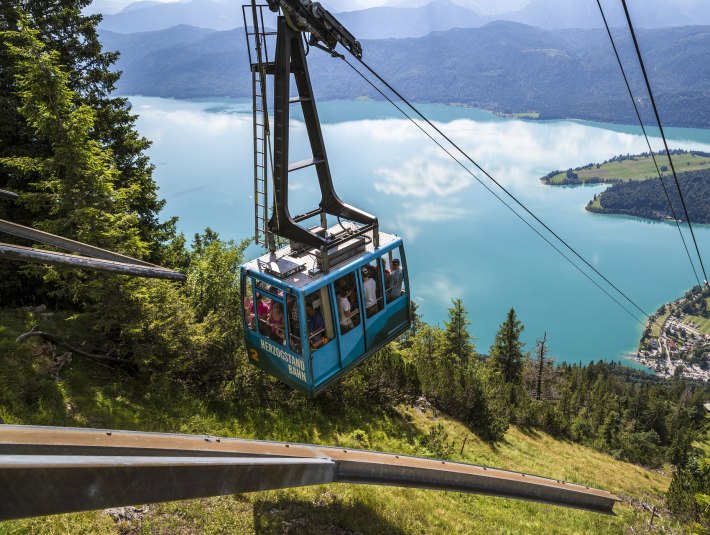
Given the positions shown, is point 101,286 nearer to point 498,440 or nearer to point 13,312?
point 13,312

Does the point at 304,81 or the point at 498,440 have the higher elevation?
the point at 304,81

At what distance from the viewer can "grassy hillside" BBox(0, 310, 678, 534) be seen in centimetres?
521

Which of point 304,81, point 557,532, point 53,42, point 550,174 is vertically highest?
point 53,42

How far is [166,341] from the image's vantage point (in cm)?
933

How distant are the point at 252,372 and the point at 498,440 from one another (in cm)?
881

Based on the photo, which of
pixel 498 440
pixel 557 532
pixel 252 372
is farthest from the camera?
pixel 498 440

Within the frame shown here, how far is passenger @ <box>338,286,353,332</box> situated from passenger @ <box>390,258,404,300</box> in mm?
1308

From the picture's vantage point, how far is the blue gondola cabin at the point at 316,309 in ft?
25.1

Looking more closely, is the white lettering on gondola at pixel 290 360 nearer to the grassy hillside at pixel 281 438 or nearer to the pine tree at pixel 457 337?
the grassy hillside at pixel 281 438

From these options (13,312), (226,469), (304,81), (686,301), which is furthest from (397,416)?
(686,301)

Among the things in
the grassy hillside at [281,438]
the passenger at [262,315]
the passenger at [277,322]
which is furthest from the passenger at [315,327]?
the grassy hillside at [281,438]

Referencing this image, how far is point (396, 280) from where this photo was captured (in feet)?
30.8

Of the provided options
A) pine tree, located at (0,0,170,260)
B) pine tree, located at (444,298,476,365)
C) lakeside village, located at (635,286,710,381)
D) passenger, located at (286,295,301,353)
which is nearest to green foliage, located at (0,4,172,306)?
pine tree, located at (0,0,170,260)

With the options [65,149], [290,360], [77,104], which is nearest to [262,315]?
[290,360]
